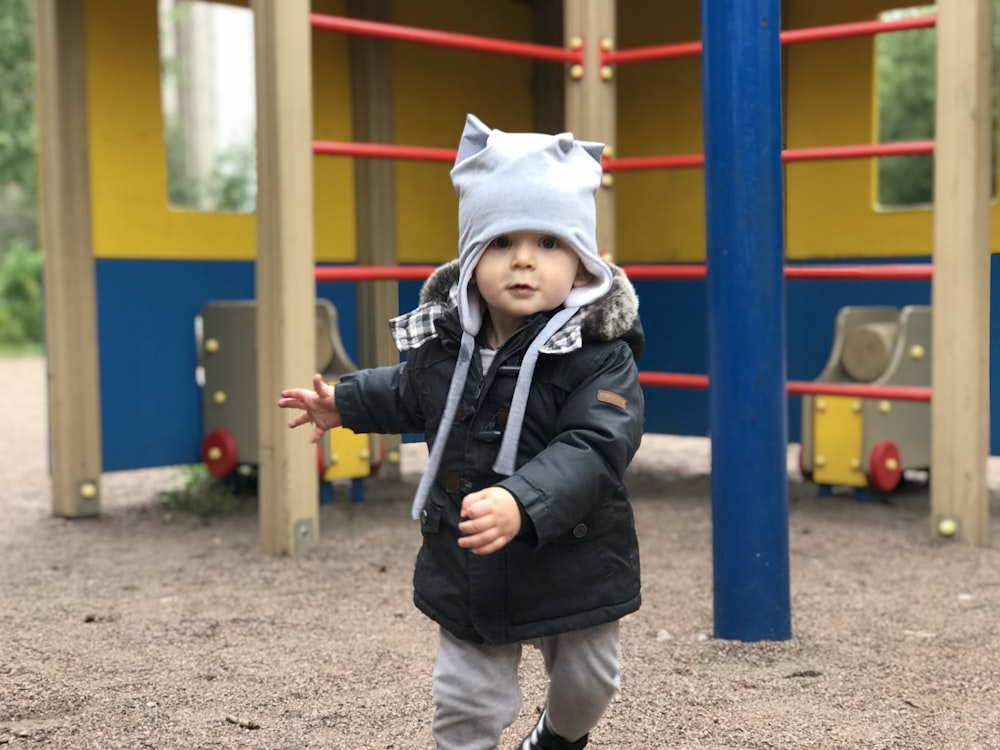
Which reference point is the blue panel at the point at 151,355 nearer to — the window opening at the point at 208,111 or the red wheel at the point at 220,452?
the red wheel at the point at 220,452

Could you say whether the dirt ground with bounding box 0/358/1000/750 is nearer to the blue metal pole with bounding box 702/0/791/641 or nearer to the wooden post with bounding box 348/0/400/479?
the blue metal pole with bounding box 702/0/791/641

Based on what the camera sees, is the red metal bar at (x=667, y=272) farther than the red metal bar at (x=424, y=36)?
Yes

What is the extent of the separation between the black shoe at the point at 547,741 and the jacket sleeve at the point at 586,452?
1.26ft

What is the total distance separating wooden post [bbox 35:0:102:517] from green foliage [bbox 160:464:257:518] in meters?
0.34

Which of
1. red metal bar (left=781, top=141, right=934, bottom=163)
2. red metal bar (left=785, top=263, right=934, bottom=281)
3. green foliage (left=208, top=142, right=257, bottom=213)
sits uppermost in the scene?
green foliage (left=208, top=142, right=257, bottom=213)

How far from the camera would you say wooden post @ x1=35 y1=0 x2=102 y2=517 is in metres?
4.16

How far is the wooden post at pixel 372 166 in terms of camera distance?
16.5 ft

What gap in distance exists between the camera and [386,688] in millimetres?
2357

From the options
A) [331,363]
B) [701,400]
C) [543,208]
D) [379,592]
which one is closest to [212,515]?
[331,363]

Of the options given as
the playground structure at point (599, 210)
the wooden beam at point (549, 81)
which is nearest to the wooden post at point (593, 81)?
the playground structure at point (599, 210)

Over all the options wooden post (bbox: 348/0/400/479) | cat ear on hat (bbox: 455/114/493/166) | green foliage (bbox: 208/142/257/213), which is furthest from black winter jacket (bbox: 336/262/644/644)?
green foliage (bbox: 208/142/257/213)

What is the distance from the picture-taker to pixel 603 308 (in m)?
1.69

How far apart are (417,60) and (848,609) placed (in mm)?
3120

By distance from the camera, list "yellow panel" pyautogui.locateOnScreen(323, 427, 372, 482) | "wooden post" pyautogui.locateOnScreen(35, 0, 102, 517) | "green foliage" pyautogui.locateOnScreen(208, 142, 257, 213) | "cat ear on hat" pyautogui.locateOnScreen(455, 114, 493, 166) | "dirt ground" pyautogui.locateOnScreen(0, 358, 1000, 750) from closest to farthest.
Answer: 1. "cat ear on hat" pyautogui.locateOnScreen(455, 114, 493, 166)
2. "dirt ground" pyautogui.locateOnScreen(0, 358, 1000, 750)
3. "wooden post" pyautogui.locateOnScreen(35, 0, 102, 517)
4. "yellow panel" pyautogui.locateOnScreen(323, 427, 372, 482)
5. "green foliage" pyautogui.locateOnScreen(208, 142, 257, 213)
